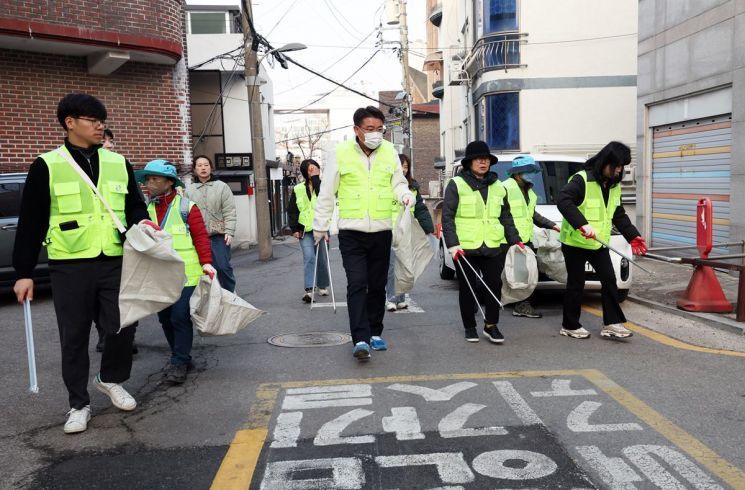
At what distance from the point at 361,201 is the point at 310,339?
65.2 inches

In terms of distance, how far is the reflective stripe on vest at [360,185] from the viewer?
5.46 metres

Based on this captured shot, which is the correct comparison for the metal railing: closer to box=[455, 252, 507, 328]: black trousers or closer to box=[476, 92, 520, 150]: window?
box=[476, 92, 520, 150]: window

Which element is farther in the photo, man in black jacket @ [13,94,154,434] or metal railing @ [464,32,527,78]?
metal railing @ [464,32,527,78]

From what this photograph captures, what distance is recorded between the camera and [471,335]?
20.2ft

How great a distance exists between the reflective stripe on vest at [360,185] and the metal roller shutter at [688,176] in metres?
6.66

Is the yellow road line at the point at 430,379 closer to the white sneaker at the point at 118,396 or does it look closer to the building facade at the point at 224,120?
the white sneaker at the point at 118,396

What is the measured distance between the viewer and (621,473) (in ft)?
10.6

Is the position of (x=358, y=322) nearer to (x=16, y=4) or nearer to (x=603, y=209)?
(x=603, y=209)

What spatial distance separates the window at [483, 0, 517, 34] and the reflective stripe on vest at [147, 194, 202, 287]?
698 inches

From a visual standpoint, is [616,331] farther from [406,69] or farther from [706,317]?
[406,69]

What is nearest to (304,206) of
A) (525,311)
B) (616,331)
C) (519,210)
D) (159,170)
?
(519,210)

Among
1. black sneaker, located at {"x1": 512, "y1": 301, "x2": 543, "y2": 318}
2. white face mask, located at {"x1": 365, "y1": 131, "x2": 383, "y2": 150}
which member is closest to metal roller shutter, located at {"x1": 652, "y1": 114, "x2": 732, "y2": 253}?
black sneaker, located at {"x1": 512, "y1": 301, "x2": 543, "y2": 318}

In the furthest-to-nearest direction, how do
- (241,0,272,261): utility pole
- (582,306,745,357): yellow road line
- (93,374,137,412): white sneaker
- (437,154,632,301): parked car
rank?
(241,0,272,261): utility pole, (437,154,632,301): parked car, (582,306,745,357): yellow road line, (93,374,137,412): white sneaker

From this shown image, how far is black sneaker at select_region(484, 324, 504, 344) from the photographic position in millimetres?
5996
